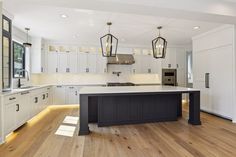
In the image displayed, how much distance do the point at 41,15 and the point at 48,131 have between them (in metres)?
2.71

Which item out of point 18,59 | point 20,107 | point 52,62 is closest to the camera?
point 20,107

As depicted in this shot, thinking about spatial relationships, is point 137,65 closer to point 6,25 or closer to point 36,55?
point 36,55

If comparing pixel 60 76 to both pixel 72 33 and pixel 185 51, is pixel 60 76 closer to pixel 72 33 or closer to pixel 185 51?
pixel 72 33

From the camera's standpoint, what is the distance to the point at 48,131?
3.55m

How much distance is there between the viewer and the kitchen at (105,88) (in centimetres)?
286

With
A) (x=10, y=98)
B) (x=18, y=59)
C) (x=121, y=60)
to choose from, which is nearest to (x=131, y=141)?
(x=10, y=98)

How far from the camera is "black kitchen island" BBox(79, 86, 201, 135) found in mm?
3791

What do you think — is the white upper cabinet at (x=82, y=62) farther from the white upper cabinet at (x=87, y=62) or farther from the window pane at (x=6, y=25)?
the window pane at (x=6, y=25)

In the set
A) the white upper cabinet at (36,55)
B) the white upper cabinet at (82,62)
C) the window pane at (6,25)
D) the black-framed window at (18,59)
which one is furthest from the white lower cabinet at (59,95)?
the window pane at (6,25)

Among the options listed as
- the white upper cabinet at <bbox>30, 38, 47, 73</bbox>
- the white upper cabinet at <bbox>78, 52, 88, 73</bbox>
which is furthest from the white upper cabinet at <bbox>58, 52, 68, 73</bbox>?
the white upper cabinet at <bbox>30, 38, 47, 73</bbox>

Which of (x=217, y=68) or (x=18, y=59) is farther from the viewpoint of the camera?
(x=18, y=59)

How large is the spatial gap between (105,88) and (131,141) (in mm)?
1671

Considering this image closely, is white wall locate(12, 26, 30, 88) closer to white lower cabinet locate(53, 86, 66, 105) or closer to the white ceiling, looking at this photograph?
the white ceiling

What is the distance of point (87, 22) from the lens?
420cm
